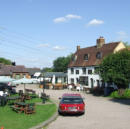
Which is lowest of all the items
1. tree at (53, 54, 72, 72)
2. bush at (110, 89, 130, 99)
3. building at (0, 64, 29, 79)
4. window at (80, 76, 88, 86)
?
bush at (110, 89, 130, 99)

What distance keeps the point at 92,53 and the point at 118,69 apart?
17429 mm

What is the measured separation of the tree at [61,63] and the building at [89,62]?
28559 millimetres

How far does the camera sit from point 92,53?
152 ft

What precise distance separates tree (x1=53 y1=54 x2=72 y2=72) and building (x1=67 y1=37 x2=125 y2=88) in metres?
28.6

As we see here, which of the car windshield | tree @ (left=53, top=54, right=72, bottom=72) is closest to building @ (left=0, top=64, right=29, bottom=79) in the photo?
tree @ (left=53, top=54, right=72, bottom=72)

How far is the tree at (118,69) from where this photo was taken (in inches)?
1131

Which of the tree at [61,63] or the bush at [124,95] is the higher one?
the tree at [61,63]

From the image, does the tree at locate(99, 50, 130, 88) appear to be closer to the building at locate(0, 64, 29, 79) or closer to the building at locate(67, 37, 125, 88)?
the building at locate(67, 37, 125, 88)

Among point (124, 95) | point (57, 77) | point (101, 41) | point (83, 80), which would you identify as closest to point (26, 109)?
point (124, 95)

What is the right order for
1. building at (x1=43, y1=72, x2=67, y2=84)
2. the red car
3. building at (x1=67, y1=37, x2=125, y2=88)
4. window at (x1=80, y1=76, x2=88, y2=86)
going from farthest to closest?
building at (x1=43, y1=72, x2=67, y2=84)
window at (x1=80, y1=76, x2=88, y2=86)
building at (x1=67, y1=37, x2=125, y2=88)
the red car

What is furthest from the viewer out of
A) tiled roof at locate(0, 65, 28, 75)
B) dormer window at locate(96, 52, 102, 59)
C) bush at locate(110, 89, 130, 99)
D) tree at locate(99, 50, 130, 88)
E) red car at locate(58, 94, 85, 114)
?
tiled roof at locate(0, 65, 28, 75)

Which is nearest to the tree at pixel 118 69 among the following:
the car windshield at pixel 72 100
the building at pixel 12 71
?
the car windshield at pixel 72 100

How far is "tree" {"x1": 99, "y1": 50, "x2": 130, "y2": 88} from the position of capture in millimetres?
28719

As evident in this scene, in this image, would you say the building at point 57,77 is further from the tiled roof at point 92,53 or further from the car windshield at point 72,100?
the car windshield at point 72,100
